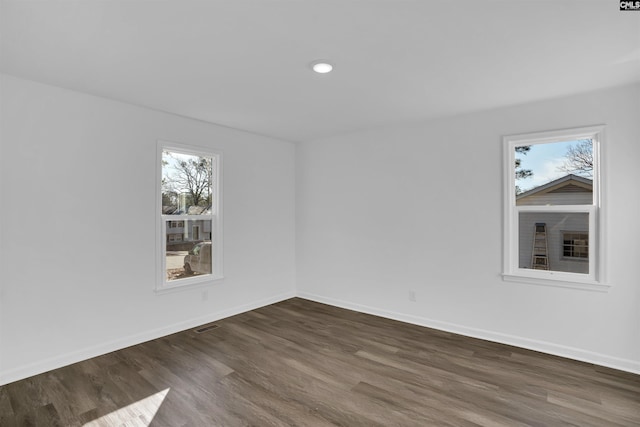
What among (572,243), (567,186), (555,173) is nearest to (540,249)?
(572,243)

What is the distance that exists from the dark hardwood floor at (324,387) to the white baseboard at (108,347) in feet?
0.27

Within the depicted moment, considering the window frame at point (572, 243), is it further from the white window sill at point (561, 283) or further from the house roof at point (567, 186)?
the house roof at point (567, 186)

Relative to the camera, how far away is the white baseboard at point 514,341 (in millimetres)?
2902

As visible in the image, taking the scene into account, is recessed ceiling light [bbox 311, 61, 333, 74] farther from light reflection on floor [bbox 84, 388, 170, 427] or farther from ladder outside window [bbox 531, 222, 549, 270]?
light reflection on floor [bbox 84, 388, 170, 427]

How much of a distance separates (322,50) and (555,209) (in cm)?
275

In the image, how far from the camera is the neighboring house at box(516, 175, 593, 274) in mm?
3119

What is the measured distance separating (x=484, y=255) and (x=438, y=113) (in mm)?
1665

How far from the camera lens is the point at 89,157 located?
3096 millimetres

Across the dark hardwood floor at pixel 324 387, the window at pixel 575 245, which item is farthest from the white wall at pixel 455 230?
the dark hardwood floor at pixel 324 387

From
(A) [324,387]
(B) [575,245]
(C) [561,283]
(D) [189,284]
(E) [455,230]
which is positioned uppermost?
(E) [455,230]

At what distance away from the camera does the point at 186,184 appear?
156 inches

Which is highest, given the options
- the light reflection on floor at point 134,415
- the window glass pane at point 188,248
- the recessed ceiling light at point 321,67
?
the recessed ceiling light at point 321,67

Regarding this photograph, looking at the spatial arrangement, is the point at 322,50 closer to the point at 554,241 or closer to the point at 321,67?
the point at 321,67

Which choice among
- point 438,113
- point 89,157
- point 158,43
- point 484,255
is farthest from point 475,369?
point 89,157
